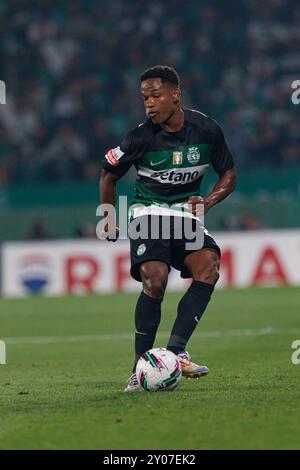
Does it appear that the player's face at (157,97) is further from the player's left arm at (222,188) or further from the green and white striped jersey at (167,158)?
the player's left arm at (222,188)

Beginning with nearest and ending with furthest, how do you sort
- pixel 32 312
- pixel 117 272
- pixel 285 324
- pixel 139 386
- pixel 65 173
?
pixel 139 386, pixel 285 324, pixel 32 312, pixel 117 272, pixel 65 173

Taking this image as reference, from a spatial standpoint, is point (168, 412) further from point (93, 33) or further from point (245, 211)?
point (93, 33)

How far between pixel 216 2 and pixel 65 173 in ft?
19.2

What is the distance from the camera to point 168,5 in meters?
24.8

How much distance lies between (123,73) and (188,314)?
16.6 meters

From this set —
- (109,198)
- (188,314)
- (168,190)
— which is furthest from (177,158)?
(188,314)

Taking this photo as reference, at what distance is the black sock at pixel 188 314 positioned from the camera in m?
7.85

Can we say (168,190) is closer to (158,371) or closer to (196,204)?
(196,204)

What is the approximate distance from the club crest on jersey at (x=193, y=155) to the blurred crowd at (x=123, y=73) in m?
13.6

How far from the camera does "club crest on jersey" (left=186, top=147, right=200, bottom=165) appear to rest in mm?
8043

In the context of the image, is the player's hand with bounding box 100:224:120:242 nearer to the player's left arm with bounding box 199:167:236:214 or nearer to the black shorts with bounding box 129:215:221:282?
the black shorts with bounding box 129:215:221:282

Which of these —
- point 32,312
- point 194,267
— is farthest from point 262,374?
point 32,312

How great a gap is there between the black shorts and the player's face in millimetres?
750

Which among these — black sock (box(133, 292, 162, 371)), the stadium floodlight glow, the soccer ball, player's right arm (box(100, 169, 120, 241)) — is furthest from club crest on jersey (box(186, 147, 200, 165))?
the stadium floodlight glow
